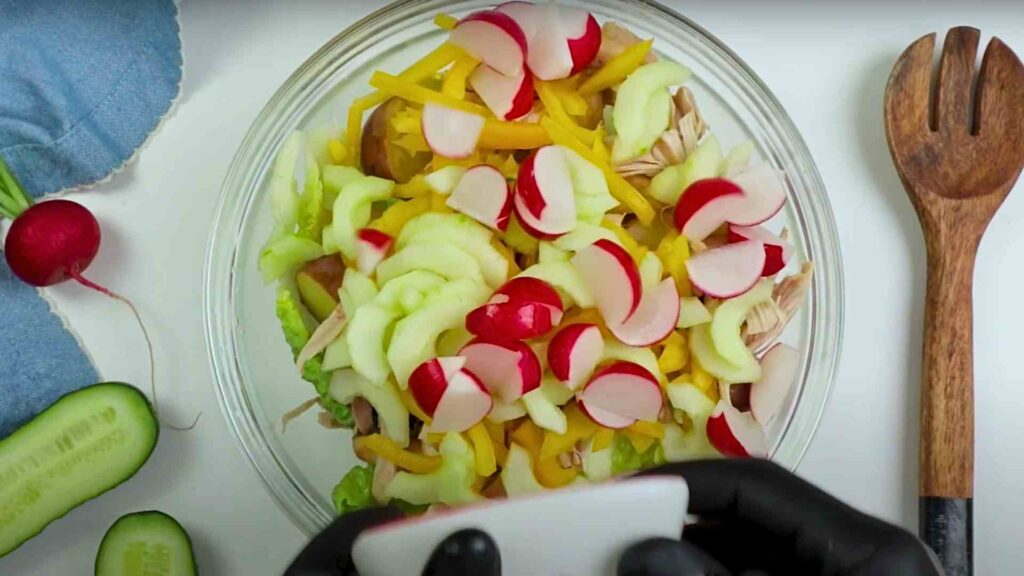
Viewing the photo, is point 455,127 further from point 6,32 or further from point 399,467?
point 6,32

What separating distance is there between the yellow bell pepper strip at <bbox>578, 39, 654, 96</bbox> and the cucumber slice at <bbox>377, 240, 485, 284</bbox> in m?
0.21

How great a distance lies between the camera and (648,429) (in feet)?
3.04

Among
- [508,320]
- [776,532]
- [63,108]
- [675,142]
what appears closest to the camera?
[776,532]

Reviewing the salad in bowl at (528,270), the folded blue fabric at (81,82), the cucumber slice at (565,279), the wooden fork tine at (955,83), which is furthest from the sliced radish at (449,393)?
the wooden fork tine at (955,83)

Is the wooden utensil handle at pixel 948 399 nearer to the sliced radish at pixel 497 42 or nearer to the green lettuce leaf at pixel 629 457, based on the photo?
the green lettuce leaf at pixel 629 457

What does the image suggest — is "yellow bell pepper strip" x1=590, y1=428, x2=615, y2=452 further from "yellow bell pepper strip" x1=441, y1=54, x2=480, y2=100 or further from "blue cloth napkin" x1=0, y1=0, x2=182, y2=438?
"blue cloth napkin" x1=0, y1=0, x2=182, y2=438

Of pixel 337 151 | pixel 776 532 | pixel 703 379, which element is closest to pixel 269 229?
pixel 337 151

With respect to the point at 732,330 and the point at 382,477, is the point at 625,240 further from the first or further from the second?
the point at 382,477

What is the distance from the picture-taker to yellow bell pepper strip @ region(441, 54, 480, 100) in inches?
37.0

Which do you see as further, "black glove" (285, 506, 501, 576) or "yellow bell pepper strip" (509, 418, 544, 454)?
"yellow bell pepper strip" (509, 418, 544, 454)

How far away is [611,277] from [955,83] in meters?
0.45

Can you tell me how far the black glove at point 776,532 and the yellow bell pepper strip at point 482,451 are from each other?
185 mm

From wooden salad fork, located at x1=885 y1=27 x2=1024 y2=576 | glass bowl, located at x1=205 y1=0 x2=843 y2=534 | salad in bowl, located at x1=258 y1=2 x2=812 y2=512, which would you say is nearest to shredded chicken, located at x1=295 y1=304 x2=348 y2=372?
salad in bowl, located at x1=258 y1=2 x2=812 y2=512

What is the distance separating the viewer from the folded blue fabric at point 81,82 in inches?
41.8
